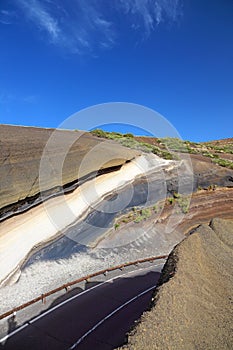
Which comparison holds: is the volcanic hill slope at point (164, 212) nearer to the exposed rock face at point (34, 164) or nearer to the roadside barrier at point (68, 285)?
the exposed rock face at point (34, 164)

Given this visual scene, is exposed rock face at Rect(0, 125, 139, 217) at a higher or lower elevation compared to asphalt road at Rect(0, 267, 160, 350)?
higher

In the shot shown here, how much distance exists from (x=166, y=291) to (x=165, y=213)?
59.8 feet

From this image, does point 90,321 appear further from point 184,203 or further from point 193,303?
point 184,203

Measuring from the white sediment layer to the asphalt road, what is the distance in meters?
2.61

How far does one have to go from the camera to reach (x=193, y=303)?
6035mm

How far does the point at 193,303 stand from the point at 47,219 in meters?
10.5

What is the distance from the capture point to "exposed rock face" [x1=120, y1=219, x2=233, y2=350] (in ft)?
16.5

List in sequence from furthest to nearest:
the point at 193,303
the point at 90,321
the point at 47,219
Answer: the point at 47,219
the point at 90,321
the point at 193,303

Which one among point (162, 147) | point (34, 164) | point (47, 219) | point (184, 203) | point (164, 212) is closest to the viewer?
point (34, 164)

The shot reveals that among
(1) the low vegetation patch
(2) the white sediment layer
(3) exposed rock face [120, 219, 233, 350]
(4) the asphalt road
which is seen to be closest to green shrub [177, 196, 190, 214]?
(1) the low vegetation patch

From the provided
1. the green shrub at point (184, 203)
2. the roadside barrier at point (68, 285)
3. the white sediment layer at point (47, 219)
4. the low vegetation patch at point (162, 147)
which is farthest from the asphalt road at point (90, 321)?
the low vegetation patch at point (162, 147)

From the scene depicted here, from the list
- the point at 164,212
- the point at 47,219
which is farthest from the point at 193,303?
the point at 164,212

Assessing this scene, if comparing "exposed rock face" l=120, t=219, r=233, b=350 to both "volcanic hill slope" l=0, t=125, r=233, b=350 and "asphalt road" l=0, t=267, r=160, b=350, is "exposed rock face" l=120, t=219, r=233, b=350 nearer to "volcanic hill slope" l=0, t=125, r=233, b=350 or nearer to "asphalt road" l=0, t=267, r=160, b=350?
"volcanic hill slope" l=0, t=125, r=233, b=350

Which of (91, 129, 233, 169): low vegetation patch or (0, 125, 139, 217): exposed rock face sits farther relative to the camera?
(91, 129, 233, 169): low vegetation patch
